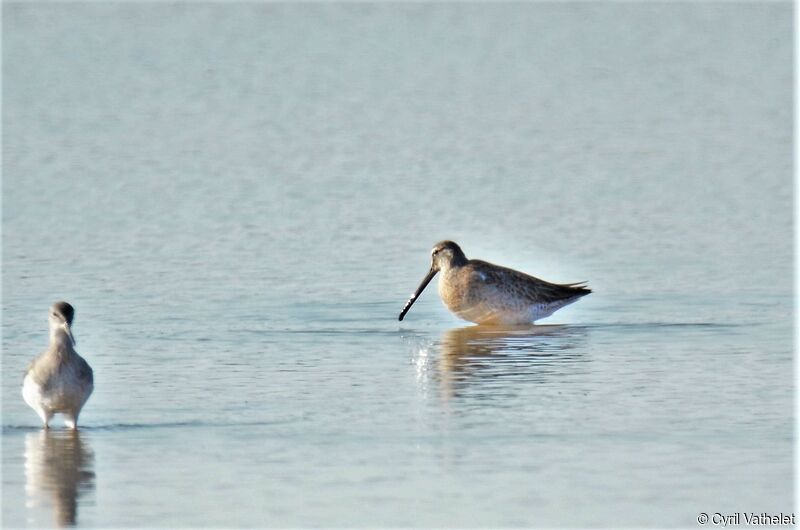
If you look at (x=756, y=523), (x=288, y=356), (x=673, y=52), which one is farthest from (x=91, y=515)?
(x=673, y=52)

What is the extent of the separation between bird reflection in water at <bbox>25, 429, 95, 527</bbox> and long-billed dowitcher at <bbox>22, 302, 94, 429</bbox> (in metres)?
0.13

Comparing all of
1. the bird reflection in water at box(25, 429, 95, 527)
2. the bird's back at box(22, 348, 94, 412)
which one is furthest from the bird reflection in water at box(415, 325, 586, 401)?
the bird reflection in water at box(25, 429, 95, 527)

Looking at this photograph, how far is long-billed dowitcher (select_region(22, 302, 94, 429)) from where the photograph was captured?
8719mm

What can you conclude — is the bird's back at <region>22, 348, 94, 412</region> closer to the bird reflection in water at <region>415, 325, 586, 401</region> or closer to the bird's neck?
the bird's neck

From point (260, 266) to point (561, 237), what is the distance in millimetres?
2625

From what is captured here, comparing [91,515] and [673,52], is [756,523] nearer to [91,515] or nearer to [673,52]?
[91,515]

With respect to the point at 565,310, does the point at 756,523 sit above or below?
below

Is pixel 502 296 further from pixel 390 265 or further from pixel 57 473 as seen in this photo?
pixel 57 473

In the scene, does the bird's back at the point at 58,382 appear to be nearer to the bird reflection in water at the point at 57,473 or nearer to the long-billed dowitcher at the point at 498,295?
the bird reflection in water at the point at 57,473

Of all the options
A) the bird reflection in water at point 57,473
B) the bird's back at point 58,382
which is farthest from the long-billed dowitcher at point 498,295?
the bird reflection in water at point 57,473

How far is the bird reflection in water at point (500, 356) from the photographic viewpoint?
10.1 meters

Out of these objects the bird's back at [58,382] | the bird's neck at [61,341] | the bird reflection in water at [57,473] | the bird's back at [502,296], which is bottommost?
the bird reflection in water at [57,473]

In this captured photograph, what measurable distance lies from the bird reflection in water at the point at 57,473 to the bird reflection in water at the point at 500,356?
205 cm

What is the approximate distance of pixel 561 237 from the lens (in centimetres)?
1488
